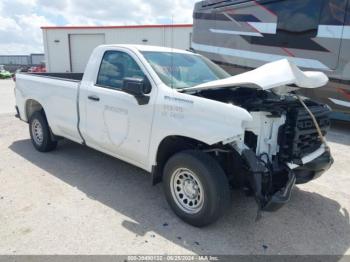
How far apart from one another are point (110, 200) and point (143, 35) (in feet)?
57.8

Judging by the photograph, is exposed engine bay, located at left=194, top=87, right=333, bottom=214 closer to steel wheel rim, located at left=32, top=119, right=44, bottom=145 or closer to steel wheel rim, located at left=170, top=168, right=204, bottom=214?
steel wheel rim, located at left=170, top=168, right=204, bottom=214

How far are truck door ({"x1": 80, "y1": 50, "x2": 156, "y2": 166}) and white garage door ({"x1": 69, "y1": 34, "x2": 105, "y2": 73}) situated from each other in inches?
716

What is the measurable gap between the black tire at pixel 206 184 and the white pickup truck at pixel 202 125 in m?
0.01

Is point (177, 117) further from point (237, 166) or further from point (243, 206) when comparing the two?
point (243, 206)

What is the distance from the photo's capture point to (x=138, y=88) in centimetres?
343

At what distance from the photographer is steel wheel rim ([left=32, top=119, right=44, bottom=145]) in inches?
221

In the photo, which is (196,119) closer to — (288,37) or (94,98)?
(94,98)

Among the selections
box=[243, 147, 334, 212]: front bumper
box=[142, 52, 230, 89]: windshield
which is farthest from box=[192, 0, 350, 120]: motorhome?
box=[243, 147, 334, 212]: front bumper

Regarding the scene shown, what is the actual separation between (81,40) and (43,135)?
58.8 ft

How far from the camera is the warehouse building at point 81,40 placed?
20031 millimetres

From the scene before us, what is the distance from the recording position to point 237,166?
10.8ft

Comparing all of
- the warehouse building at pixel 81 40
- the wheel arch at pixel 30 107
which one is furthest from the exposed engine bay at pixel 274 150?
the warehouse building at pixel 81 40

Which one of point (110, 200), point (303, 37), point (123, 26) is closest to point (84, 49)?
point (123, 26)

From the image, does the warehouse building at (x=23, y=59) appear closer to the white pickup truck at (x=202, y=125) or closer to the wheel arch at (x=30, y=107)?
the wheel arch at (x=30, y=107)
